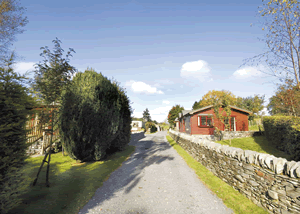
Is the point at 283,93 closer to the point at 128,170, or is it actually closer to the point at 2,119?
the point at 128,170

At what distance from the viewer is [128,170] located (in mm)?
8688

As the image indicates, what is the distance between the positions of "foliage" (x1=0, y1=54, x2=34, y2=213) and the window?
22.7 metres

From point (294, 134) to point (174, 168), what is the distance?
7.60 m

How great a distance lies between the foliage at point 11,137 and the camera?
3346 millimetres

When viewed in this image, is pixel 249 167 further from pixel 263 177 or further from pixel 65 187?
pixel 65 187

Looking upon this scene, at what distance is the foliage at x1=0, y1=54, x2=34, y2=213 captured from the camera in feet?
11.0

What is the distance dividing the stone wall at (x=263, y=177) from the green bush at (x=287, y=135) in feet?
9.65

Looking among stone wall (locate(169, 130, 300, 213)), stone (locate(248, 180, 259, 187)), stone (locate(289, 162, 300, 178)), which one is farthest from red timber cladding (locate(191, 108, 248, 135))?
stone (locate(289, 162, 300, 178))

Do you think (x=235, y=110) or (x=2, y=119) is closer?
(x=2, y=119)

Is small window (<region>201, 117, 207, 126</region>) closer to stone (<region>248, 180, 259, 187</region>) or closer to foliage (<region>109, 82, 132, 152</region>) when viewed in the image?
foliage (<region>109, 82, 132, 152</region>)

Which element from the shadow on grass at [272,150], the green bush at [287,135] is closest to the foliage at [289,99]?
the green bush at [287,135]

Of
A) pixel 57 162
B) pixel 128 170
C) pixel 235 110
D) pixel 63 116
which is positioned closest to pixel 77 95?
pixel 63 116

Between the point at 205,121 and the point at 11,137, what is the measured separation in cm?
2374

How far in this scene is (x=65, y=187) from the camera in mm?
6148
